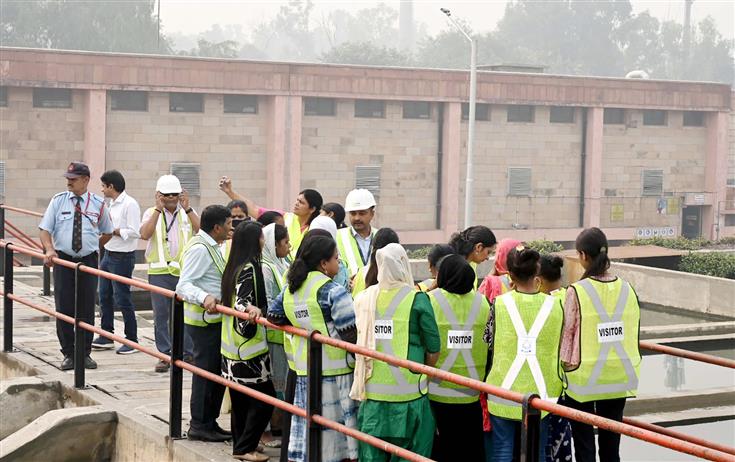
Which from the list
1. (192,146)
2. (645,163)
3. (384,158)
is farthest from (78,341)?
(645,163)

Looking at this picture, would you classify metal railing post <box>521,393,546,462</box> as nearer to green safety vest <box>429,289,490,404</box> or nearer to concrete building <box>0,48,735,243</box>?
green safety vest <box>429,289,490,404</box>

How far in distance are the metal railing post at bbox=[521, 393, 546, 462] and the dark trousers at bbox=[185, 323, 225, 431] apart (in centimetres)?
288

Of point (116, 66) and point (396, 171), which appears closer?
point (116, 66)

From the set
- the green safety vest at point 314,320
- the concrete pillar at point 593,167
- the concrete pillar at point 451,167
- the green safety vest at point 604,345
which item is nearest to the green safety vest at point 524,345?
the green safety vest at point 604,345

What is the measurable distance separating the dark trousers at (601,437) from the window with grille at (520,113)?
38234 millimetres

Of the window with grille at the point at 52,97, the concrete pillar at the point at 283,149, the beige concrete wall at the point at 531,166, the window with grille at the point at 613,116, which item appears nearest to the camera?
the window with grille at the point at 52,97

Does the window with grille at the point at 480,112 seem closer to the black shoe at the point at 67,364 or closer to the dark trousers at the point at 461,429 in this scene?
the black shoe at the point at 67,364

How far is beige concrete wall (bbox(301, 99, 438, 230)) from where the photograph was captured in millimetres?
41094

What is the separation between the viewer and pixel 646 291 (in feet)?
74.0

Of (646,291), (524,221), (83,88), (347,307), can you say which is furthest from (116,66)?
(347,307)

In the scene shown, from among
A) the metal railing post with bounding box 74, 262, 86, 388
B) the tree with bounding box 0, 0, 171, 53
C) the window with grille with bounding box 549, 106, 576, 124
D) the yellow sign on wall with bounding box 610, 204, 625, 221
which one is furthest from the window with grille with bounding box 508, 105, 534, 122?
the metal railing post with bounding box 74, 262, 86, 388

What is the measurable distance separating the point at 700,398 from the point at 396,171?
29.8 m

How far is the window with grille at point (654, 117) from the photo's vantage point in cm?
4722

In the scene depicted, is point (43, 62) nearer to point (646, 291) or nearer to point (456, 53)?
point (646, 291)
